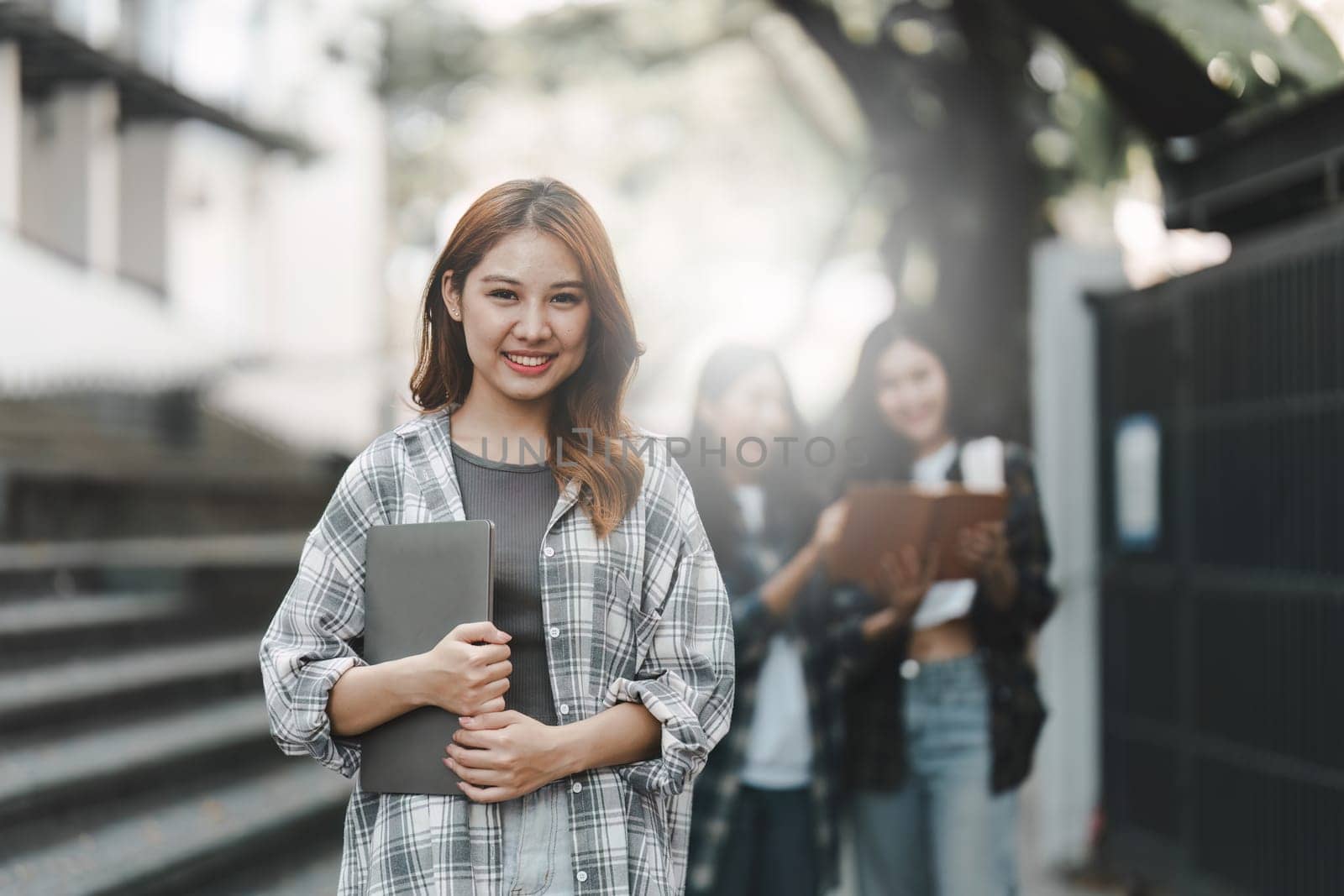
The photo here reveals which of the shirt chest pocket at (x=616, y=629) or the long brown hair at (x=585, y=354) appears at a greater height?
the long brown hair at (x=585, y=354)

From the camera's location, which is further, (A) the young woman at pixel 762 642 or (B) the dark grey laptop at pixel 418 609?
(A) the young woman at pixel 762 642

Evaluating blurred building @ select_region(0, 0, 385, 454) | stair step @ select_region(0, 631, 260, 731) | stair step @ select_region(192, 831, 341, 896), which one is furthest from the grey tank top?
blurred building @ select_region(0, 0, 385, 454)

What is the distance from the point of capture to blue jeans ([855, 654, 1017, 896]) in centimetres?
316

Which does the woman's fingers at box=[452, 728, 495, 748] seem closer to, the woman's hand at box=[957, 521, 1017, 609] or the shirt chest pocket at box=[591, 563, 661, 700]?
the shirt chest pocket at box=[591, 563, 661, 700]

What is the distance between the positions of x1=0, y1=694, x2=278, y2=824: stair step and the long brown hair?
3437 mm

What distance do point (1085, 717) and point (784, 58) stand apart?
815 cm

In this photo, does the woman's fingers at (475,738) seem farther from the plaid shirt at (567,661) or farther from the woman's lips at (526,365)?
the woman's lips at (526,365)

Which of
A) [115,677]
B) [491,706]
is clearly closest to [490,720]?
[491,706]

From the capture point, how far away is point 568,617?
5.58 feet

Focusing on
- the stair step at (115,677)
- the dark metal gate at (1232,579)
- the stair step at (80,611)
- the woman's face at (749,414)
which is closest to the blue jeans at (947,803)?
the woman's face at (749,414)

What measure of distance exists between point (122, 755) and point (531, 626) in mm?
4114

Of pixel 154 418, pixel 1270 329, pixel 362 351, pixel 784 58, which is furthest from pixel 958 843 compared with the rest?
pixel 362 351

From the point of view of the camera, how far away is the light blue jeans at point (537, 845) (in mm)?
1683

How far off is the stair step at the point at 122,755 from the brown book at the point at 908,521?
10.3 ft
